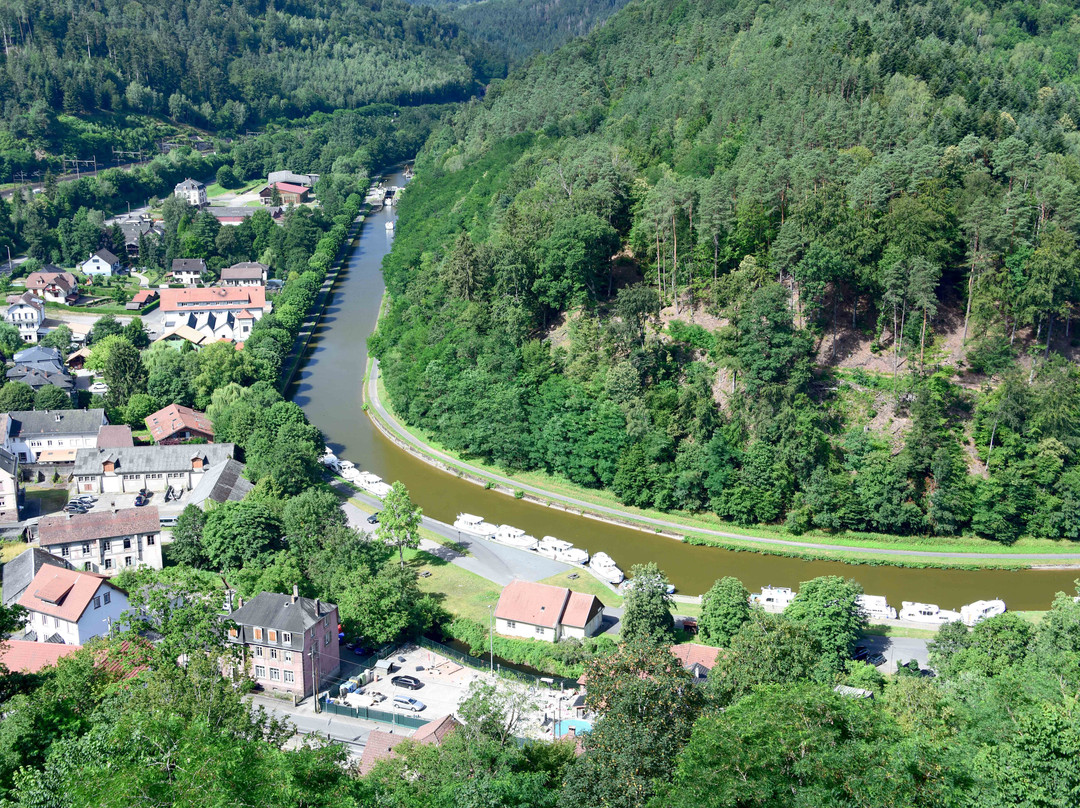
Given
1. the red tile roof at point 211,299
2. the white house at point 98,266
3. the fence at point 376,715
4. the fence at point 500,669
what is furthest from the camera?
the white house at point 98,266

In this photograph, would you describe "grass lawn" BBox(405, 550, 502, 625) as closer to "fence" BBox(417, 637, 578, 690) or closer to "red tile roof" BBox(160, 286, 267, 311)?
"fence" BBox(417, 637, 578, 690)

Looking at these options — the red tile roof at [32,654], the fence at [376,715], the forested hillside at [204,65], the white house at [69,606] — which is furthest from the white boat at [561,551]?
the forested hillside at [204,65]

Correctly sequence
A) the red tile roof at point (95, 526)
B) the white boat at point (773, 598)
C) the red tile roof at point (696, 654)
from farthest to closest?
the red tile roof at point (95, 526) < the white boat at point (773, 598) < the red tile roof at point (696, 654)

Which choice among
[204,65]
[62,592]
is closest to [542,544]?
[62,592]

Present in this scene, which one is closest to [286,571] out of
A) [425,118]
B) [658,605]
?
[658,605]

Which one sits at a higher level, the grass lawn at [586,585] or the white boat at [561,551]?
the grass lawn at [586,585]

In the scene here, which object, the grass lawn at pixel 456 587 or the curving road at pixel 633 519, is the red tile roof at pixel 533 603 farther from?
the curving road at pixel 633 519

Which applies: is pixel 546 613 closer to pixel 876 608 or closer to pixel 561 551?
pixel 561 551

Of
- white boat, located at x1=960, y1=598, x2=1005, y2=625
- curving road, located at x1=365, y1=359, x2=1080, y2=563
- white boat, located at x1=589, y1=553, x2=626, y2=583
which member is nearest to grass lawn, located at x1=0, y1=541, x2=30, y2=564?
curving road, located at x1=365, y1=359, x2=1080, y2=563
